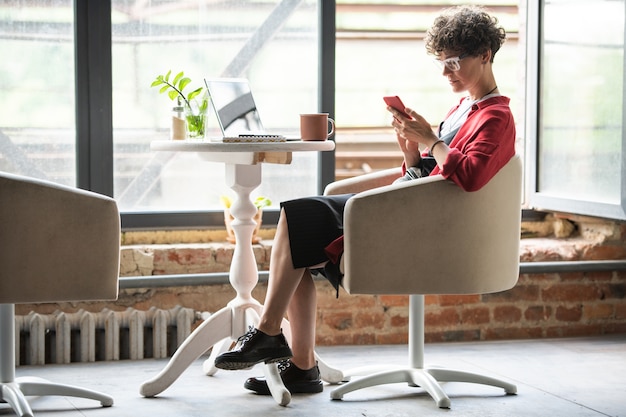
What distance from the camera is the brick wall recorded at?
4.08 meters

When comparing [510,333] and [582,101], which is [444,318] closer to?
[510,333]

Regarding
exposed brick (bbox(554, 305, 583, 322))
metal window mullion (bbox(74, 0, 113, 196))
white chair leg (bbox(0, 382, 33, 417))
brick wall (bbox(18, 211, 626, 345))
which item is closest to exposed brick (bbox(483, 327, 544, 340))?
brick wall (bbox(18, 211, 626, 345))

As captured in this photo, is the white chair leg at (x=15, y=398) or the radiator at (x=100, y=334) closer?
the white chair leg at (x=15, y=398)

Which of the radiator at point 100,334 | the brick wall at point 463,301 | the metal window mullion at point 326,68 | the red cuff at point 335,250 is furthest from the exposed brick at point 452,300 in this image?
the red cuff at point 335,250

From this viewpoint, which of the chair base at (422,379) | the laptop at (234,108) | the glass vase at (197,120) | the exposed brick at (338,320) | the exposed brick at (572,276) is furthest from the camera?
the exposed brick at (572,276)

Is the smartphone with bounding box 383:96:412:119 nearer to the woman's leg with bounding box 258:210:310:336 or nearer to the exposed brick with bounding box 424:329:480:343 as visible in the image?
the woman's leg with bounding box 258:210:310:336

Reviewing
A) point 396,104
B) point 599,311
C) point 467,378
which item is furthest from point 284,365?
point 599,311

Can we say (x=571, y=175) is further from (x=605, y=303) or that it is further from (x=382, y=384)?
(x=382, y=384)

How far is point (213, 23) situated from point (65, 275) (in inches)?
64.4

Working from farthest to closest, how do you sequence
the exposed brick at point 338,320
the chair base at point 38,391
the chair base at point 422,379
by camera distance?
the exposed brick at point 338,320 → the chair base at point 422,379 → the chair base at point 38,391

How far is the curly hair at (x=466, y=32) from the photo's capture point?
318cm

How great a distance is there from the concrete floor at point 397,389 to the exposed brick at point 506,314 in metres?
0.17

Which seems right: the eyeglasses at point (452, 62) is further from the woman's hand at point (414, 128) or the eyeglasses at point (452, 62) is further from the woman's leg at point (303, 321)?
the woman's leg at point (303, 321)

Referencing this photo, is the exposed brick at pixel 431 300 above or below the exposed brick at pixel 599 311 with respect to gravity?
above
